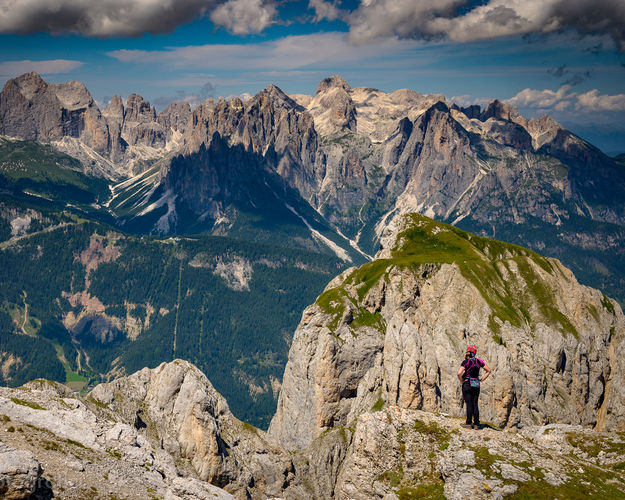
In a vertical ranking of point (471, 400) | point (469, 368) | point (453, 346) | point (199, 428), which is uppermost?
point (469, 368)

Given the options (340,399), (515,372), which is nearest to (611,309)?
(515,372)

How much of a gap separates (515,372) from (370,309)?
36491 mm

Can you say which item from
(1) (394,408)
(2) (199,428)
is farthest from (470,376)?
(2) (199,428)

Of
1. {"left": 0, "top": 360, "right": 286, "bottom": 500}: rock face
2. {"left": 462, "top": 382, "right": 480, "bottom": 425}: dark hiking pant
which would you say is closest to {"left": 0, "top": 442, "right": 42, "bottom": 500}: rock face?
{"left": 0, "top": 360, "right": 286, "bottom": 500}: rock face

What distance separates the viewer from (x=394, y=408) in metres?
56.0

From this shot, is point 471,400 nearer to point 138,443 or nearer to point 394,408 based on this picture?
point 394,408

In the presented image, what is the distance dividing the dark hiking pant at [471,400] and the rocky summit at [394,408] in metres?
1.46

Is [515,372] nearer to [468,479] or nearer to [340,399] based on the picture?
[340,399]

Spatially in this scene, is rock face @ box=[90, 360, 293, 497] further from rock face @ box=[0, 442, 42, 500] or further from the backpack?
the backpack

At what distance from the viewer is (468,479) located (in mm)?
46812

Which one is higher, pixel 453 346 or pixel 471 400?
pixel 471 400

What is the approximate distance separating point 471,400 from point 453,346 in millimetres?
64900

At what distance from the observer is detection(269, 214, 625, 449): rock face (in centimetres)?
11169

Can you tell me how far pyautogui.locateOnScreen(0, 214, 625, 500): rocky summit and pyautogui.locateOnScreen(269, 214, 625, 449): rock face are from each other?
36 centimetres
